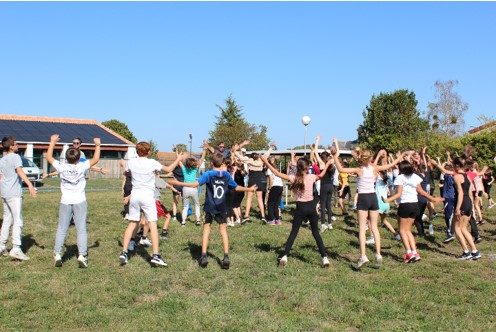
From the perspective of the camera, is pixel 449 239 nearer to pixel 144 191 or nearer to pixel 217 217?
pixel 217 217

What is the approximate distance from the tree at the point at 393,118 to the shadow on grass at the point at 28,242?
43501 millimetres

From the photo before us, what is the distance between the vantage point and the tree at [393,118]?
51.4 m

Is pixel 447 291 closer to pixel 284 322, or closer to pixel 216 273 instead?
pixel 284 322

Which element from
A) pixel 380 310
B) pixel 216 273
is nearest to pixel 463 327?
pixel 380 310

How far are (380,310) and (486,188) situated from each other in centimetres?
1287

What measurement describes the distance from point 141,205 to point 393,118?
4842 centimetres

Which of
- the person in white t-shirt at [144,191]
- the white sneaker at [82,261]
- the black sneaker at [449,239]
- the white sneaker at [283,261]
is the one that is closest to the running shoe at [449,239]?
the black sneaker at [449,239]

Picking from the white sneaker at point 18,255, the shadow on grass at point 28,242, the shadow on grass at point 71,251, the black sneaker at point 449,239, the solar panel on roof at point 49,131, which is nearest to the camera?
the white sneaker at point 18,255

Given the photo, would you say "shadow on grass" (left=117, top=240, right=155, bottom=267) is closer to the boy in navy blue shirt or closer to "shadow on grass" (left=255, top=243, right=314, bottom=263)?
the boy in navy blue shirt

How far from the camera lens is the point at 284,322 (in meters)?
5.59

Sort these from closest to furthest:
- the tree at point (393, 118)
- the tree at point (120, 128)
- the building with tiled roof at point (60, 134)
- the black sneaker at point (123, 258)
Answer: the black sneaker at point (123, 258) → the building with tiled roof at point (60, 134) → the tree at point (393, 118) → the tree at point (120, 128)

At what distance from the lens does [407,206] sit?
348 inches

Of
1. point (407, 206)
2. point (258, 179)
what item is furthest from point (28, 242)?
point (407, 206)

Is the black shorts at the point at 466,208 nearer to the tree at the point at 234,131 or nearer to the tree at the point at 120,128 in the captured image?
the tree at the point at 234,131
